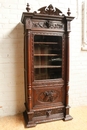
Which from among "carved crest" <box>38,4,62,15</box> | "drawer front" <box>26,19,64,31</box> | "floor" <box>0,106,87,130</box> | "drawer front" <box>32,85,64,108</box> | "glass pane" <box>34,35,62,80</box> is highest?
"carved crest" <box>38,4,62,15</box>

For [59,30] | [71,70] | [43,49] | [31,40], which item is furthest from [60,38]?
[71,70]

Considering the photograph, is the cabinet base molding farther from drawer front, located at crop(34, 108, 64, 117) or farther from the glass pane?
the glass pane

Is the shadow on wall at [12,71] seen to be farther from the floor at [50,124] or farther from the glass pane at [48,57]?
the glass pane at [48,57]

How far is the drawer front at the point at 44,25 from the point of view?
6.06ft

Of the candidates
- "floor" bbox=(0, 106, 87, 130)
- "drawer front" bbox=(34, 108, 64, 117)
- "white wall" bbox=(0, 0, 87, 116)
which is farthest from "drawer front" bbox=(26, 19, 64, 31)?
"floor" bbox=(0, 106, 87, 130)

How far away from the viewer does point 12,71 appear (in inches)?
89.3

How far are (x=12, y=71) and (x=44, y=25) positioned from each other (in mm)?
1033

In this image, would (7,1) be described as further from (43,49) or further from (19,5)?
(43,49)

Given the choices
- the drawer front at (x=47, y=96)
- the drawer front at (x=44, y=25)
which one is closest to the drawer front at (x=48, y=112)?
the drawer front at (x=47, y=96)

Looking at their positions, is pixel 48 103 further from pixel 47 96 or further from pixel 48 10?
pixel 48 10

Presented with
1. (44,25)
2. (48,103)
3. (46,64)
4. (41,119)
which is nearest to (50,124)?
(41,119)

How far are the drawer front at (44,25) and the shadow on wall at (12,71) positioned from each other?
448 mm

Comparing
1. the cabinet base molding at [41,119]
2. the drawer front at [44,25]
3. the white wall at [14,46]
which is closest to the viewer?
the drawer front at [44,25]

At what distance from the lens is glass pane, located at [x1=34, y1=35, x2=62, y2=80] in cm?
204
